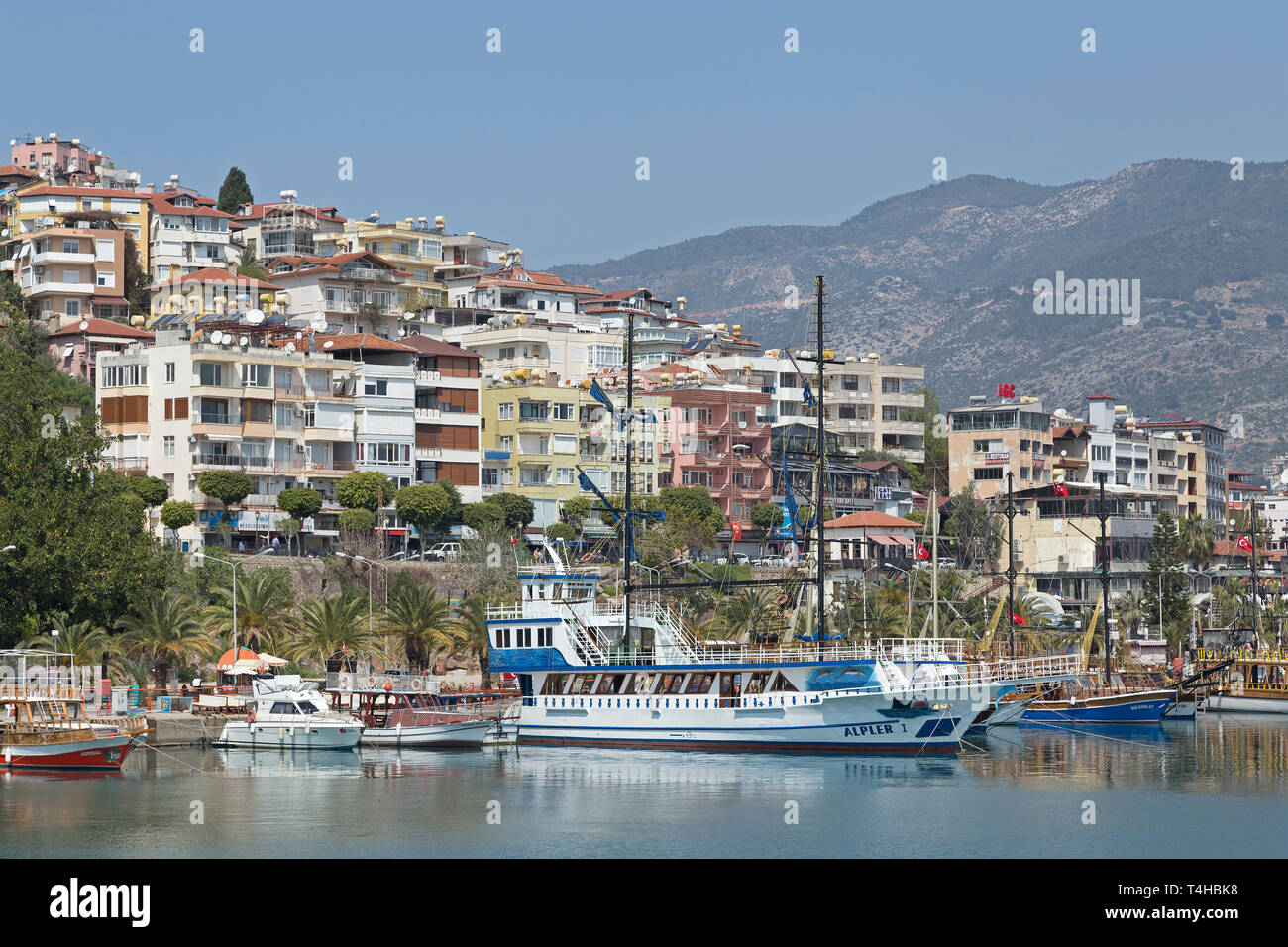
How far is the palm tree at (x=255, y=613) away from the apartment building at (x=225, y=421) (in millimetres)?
18173

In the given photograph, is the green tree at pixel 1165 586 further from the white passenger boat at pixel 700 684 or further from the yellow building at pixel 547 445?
the white passenger boat at pixel 700 684

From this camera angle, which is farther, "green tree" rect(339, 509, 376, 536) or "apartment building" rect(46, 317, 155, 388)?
"apartment building" rect(46, 317, 155, 388)

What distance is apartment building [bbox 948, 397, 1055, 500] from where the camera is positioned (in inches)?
6088

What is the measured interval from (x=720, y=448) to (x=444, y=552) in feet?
104

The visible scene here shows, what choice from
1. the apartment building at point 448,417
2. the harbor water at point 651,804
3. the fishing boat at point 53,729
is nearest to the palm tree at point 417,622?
the harbor water at point 651,804

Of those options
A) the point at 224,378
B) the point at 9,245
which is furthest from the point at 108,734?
the point at 9,245

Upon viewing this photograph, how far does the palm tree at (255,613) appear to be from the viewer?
87.9m

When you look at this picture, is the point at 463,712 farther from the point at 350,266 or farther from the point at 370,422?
the point at 350,266

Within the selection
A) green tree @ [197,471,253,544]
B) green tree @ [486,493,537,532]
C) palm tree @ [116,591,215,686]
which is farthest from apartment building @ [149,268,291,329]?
palm tree @ [116,591,215,686]

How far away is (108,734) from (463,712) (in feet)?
57.7

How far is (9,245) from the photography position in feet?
486

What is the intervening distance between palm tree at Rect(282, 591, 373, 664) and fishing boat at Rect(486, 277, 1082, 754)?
28.1 ft

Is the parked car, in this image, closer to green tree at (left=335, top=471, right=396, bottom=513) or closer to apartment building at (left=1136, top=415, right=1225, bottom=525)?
green tree at (left=335, top=471, right=396, bottom=513)
